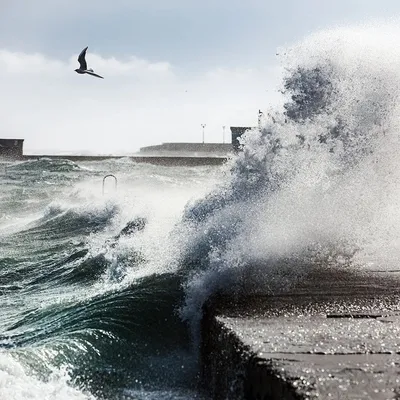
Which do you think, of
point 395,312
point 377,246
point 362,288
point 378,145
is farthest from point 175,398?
point 378,145

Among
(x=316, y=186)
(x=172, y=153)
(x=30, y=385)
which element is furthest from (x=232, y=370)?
(x=172, y=153)

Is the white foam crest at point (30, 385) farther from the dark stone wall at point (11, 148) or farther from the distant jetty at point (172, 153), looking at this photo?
the dark stone wall at point (11, 148)

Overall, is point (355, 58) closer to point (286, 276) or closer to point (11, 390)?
point (286, 276)

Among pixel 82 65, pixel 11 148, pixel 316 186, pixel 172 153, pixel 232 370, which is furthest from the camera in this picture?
pixel 172 153

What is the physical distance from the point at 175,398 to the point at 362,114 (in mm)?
5694

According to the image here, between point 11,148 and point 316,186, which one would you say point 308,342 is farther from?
point 11,148

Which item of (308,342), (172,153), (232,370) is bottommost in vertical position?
(232,370)

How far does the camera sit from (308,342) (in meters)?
3.37

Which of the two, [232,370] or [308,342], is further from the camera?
[232,370]

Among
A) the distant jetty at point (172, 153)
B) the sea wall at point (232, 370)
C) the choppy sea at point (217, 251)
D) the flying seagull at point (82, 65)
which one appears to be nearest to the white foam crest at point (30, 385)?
the choppy sea at point (217, 251)

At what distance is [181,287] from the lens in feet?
17.7

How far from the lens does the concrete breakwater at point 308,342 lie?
2744 millimetres

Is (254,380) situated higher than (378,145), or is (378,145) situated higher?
(378,145)

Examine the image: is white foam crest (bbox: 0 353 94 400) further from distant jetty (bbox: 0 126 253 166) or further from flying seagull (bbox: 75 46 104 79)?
distant jetty (bbox: 0 126 253 166)
